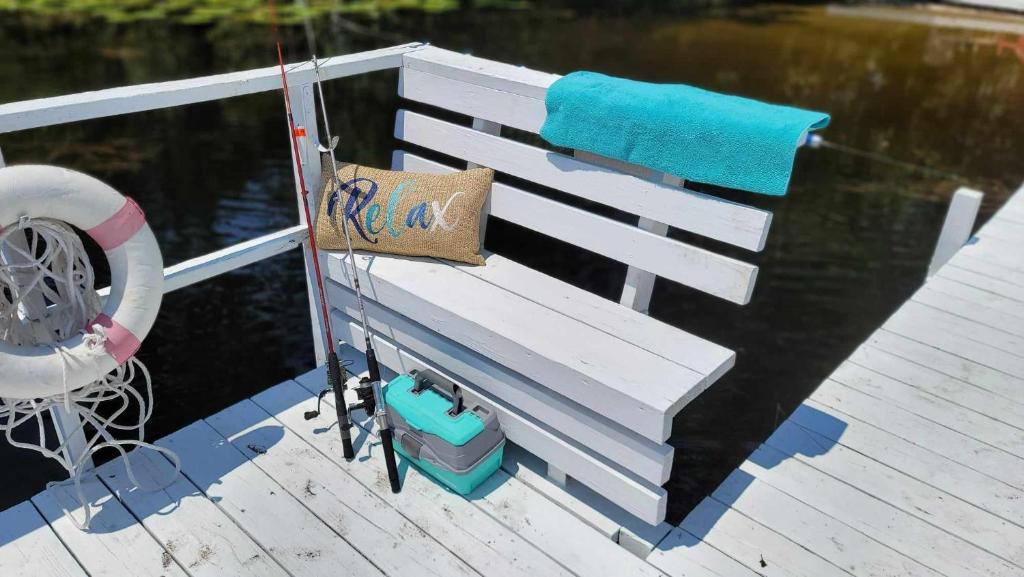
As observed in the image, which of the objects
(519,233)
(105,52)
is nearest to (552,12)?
(105,52)

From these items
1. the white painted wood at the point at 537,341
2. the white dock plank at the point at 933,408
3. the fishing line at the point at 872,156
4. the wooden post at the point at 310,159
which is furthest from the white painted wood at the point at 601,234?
the fishing line at the point at 872,156

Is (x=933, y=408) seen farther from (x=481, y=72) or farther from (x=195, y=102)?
(x=195, y=102)

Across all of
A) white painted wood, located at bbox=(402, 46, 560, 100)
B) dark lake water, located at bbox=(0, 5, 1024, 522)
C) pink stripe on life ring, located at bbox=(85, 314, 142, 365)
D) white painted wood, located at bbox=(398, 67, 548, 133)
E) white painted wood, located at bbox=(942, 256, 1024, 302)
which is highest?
white painted wood, located at bbox=(402, 46, 560, 100)

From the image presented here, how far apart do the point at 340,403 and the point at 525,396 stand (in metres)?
0.50

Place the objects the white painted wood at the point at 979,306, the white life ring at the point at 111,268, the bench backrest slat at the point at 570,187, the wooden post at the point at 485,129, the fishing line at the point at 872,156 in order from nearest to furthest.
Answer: the white life ring at the point at 111,268
the bench backrest slat at the point at 570,187
the wooden post at the point at 485,129
the white painted wood at the point at 979,306
the fishing line at the point at 872,156

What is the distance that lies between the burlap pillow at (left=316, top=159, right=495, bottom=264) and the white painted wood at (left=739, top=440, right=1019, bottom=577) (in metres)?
1.09

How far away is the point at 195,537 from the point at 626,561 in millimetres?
1078

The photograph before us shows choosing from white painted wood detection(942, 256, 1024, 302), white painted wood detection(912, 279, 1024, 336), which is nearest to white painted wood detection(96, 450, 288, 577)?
white painted wood detection(912, 279, 1024, 336)

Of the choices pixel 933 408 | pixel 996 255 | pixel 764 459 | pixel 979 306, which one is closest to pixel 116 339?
pixel 764 459

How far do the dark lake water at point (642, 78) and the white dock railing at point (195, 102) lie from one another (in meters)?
1.18

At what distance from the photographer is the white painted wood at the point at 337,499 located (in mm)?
1918

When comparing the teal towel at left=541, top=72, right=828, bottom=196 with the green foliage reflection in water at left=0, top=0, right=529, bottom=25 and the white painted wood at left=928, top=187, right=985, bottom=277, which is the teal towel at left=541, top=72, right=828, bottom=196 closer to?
the white painted wood at left=928, top=187, right=985, bottom=277

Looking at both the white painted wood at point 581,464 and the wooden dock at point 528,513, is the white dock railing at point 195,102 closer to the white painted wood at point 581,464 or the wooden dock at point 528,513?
the wooden dock at point 528,513

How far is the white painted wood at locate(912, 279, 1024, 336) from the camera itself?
10.3 feet
